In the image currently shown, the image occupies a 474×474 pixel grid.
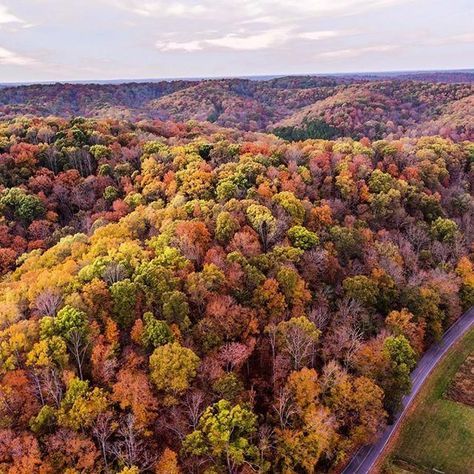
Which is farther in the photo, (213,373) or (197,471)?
(213,373)

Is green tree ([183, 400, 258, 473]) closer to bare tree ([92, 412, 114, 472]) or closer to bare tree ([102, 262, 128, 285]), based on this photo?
bare tree ([92, 412, 114, 472])

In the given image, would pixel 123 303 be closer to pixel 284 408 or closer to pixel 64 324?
pixel 64 324

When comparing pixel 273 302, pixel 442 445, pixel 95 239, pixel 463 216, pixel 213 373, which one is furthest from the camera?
pixel 463 216

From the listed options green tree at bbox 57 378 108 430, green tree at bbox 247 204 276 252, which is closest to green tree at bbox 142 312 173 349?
green tree at bbox 57 378 108 430

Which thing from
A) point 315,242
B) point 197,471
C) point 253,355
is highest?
point 315,242

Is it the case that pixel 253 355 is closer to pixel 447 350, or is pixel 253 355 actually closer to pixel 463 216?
pixel 447 350

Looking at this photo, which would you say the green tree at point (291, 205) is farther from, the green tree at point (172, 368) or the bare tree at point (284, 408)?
the green tree at point (172, 368)

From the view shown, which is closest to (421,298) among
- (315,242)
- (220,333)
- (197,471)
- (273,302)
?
(315,242)

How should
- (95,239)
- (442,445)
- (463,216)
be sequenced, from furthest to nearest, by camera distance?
1. (463,216)
2. (95,239)
3. (442,445)
